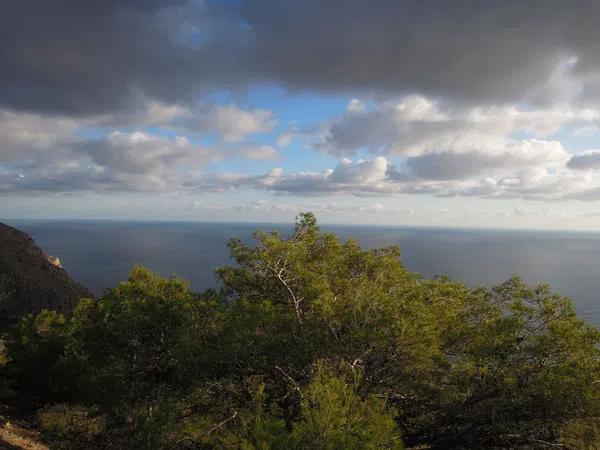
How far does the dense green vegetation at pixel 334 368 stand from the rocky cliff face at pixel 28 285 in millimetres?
82163

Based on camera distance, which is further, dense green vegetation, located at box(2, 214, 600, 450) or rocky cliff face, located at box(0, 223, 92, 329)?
rocky cliff face, located at box(0, 223, 92, 329)

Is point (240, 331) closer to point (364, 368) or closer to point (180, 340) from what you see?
point (180, 340)

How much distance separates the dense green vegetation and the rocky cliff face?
82163 millimetres

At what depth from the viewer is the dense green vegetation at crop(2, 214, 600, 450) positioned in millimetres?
13062

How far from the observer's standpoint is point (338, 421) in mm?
10859

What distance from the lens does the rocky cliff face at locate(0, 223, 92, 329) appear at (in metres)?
88.6

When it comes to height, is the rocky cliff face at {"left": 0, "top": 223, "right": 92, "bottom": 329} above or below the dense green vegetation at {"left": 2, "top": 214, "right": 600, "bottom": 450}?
below

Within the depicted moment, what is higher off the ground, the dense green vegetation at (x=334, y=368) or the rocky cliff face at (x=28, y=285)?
the dense green vegetation at (x=334, y=368)

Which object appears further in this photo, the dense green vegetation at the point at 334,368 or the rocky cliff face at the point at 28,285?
the rocky cliff face at the point at 28,285

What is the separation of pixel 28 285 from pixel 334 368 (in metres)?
107

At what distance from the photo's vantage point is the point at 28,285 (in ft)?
316

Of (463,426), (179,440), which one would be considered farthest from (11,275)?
(463,426)

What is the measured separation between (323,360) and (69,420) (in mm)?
12443

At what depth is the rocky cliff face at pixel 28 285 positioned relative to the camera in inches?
3489
